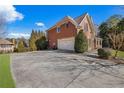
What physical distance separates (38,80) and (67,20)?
16.6 meters

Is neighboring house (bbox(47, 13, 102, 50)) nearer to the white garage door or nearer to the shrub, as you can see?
the white garage door

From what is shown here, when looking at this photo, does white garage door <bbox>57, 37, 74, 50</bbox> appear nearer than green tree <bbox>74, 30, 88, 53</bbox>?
No

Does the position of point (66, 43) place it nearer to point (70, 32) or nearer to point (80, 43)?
point (70, 32)

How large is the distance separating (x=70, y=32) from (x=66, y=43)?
1.71 metres

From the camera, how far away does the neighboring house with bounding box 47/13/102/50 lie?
23328 mm

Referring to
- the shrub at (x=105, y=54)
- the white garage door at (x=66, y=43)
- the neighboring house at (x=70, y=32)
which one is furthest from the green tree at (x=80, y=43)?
the shrub at (x=105, y=54)

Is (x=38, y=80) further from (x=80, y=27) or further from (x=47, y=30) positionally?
(x=47, y=30)

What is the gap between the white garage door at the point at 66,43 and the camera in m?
23.3

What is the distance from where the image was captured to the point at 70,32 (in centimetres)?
2394

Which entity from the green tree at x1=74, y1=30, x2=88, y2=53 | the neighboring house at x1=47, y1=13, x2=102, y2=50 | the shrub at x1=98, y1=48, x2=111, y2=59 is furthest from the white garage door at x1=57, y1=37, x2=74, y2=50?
the shrub at x1=98, y1=48, x2=111, y2=59

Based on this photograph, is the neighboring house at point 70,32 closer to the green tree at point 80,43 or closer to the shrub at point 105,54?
the green tree at point 80,43

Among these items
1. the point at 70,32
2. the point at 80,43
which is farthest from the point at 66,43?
the point at 80,43
